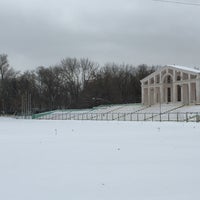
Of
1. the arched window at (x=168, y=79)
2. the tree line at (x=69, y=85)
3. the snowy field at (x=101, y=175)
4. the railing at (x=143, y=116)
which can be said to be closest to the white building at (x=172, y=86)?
the arched window at (x=168, y=79)

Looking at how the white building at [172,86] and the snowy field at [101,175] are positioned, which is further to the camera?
the white building at [172,86]

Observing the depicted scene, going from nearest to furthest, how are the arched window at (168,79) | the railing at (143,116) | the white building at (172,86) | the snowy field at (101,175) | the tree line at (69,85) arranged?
the snowy field at (101,175)
the railing at (143,116)
the white building at (172,86)
the arched window at (168,79)
the tree line at (69,85)

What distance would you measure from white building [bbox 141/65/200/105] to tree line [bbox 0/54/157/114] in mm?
25615

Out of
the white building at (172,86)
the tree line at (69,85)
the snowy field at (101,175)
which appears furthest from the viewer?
the tree line at (69,85)

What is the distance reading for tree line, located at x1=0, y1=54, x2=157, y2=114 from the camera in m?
106

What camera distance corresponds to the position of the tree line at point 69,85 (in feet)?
347

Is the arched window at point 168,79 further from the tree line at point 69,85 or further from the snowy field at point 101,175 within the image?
the snowy field at point 101,175

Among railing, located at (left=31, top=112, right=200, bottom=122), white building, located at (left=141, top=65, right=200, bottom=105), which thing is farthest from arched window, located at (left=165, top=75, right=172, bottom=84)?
railing, located at (left=31, top=112, right=200, bottom=122)

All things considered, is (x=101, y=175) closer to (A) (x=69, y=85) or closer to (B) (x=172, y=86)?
(B) (x=172, y=86)

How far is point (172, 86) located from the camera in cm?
7488

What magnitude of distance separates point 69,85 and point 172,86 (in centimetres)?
4089

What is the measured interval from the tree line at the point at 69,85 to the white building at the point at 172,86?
2561 centimetres

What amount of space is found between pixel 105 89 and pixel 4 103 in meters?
26.6

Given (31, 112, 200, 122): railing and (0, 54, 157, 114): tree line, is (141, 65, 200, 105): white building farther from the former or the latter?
(0, 54, 157, 114): tree line
